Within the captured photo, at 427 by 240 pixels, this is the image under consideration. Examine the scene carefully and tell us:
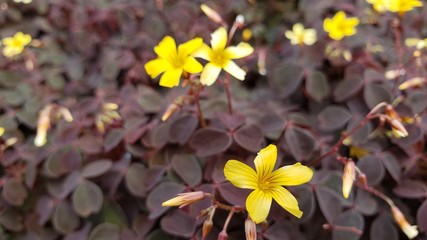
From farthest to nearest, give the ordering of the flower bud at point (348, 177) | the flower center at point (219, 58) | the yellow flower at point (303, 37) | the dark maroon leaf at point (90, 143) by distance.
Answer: the yellow flower at point (303, 37)
the dark maroon leaf at point (90, 143)
the flower center at point (219, 58)
the flower bud at point (348, 177)

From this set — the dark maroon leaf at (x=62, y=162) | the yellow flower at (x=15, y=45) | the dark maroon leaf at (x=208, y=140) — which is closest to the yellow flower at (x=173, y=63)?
the dark maroon leaf at (x=208, y=140)

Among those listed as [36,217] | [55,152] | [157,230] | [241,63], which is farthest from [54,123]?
[241,63]

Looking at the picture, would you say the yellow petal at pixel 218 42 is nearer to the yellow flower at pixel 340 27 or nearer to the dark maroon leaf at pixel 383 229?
the yellow flower at pixel 340 27

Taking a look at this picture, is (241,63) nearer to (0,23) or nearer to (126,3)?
(126,3)

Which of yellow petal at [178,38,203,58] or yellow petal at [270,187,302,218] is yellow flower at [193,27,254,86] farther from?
yellow petal at [270,187,302,218]

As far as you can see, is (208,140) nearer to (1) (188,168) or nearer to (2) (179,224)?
(1) (188,168)

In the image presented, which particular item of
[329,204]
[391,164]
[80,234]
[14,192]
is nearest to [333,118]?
[391,164]

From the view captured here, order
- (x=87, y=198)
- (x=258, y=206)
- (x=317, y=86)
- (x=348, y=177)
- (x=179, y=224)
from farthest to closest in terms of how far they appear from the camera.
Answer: (x=317, y=86)
(x=87, y=198)
(x=179, y=224)
(x=348, y=177)
(x=258, y=206)
